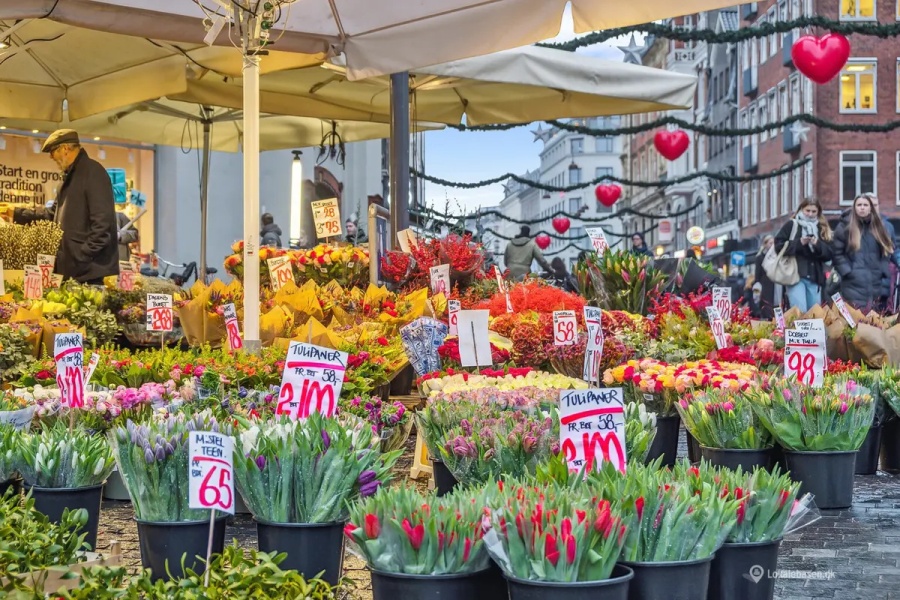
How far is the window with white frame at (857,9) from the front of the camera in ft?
134

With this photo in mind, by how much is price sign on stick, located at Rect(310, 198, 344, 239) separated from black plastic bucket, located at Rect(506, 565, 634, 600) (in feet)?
22.2

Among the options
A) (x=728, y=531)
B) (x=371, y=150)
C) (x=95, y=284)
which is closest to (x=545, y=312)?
(x=95, y=284)

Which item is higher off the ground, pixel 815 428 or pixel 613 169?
pixel 613 169

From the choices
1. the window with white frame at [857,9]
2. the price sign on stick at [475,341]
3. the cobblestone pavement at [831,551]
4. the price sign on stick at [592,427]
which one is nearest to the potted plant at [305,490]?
the cobblestone pavement at [831,551]

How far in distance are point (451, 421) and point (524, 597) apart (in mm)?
1797

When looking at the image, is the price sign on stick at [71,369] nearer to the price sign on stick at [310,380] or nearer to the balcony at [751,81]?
the price sign on stick at [310,380]

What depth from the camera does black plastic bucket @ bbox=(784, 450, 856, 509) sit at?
5.12 meters

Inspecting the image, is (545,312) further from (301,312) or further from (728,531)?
(728,531)

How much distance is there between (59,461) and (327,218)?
5.83m

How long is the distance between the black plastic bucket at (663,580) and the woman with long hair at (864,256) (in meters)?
9.59

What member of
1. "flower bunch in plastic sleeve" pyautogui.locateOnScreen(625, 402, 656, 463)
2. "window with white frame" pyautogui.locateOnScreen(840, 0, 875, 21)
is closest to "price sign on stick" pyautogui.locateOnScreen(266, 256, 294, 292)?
"flower bunch in plastic sleeve" pyautogui.locateOnScreen(625, 402, 656, 463)

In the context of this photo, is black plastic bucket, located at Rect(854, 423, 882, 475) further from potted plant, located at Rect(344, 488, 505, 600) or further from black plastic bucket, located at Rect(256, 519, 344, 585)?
potted plant, located at Rect(344, 488, 505, 600)

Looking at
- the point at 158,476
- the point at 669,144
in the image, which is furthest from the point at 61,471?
the point at 669,144

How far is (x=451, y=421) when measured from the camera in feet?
14.6
